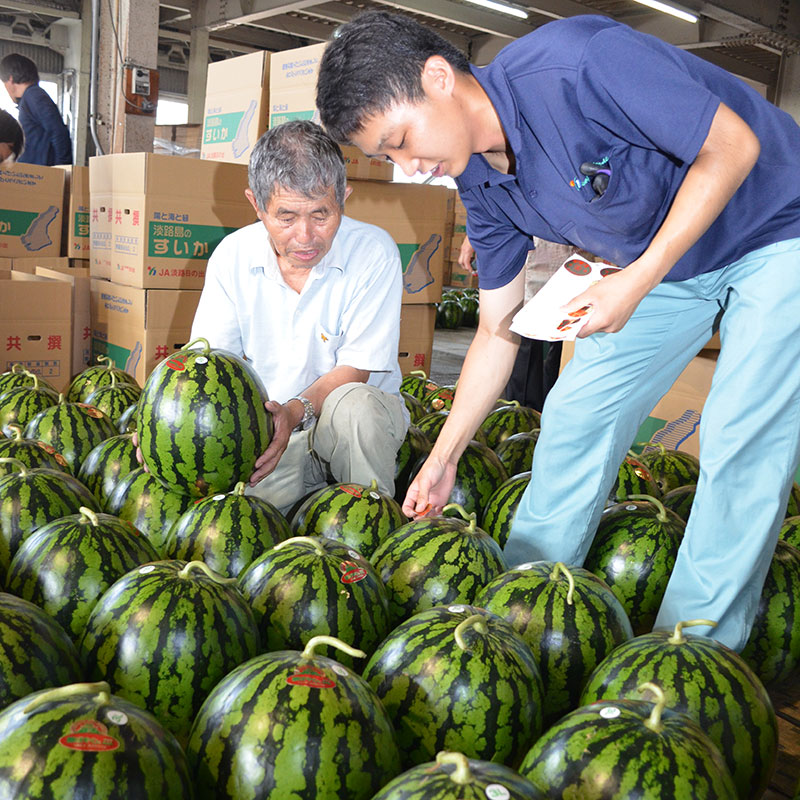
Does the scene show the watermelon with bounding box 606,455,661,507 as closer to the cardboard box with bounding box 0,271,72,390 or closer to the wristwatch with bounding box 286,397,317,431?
the wristwatch with bounding box 286,397,317,431

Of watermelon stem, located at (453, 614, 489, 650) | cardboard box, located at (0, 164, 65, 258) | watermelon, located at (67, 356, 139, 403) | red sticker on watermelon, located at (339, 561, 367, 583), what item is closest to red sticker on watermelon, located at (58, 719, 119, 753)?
watermelon stem, located at (453, 614, 489, 650)

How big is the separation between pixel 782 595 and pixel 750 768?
2.41 ft

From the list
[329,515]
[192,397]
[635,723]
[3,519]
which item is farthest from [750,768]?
[3,519]

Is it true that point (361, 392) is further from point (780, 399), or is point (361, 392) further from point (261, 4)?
point (261, 4)

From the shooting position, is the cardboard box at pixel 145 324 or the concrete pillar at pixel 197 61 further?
the concrete pillar at pixel 197 61

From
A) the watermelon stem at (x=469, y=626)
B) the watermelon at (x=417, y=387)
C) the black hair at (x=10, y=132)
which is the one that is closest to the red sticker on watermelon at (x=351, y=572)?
the watermelon stem at (x=469, y=626)

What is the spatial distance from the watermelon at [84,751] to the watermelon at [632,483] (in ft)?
5.69

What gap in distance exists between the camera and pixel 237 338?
9.55 feet

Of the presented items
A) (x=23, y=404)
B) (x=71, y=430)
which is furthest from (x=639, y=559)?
(x=23, y=404)

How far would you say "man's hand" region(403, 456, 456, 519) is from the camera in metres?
2.25

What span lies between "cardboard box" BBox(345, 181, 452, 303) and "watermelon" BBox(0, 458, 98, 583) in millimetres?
2856

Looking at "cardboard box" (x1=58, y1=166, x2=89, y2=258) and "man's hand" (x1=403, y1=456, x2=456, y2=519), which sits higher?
"cardboard box" (x1=58, y1=166, x2=89, y2=258)

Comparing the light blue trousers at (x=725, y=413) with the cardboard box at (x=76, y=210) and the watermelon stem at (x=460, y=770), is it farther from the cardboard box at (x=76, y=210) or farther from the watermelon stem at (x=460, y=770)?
the cardboard box at (x=76, y=210)

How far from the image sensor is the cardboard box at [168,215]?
4195 mm
